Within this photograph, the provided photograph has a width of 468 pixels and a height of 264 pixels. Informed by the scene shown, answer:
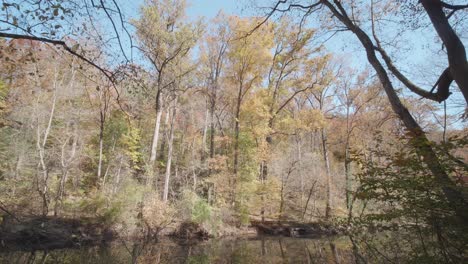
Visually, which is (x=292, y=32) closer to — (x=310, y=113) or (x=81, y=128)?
(x=310, y=113)

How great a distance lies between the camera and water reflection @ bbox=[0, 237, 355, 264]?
8.91 metres

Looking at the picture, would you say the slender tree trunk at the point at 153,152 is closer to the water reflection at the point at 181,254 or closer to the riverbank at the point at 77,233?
the riverbank at the point at 77,233

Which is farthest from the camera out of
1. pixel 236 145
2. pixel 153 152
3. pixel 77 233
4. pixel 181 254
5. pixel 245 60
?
pixel 245 60

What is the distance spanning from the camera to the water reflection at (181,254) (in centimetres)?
891

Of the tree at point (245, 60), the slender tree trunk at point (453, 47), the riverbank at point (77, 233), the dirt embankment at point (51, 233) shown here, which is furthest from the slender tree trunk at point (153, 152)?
the slender tree trunk at point (453, 47)

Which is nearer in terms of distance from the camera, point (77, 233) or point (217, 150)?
point (77, 233)

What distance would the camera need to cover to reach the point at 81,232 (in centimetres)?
1233

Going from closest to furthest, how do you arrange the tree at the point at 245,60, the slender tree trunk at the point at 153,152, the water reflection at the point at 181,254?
the water reflection at the point at 181,254
the slender tree trunk at the point at 153,152
the tree at the point at 245,60

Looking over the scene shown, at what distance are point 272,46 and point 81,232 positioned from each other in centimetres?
1511

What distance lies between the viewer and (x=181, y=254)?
10.3 metres

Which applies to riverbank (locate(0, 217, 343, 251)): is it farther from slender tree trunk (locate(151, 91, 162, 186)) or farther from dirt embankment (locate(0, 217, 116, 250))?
slender tree trunk (locate(151, 91, 162, 186))

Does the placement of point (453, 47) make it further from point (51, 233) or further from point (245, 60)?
point (245, 60)

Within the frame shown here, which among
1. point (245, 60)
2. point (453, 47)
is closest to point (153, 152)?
point (245, 60)

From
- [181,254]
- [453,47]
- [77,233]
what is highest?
[453,47]
